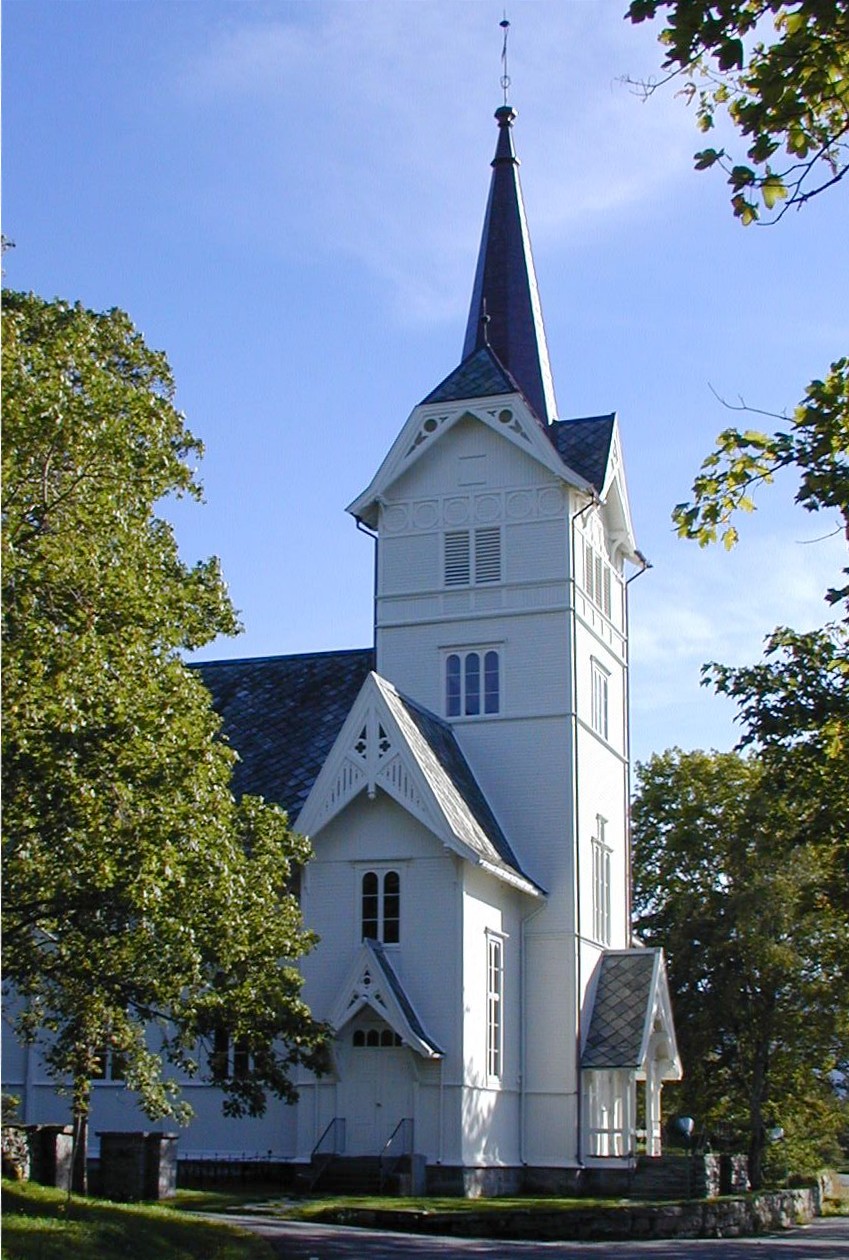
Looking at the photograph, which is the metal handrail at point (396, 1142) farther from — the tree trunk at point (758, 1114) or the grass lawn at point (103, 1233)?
the tree trunk at point (758, 1114)

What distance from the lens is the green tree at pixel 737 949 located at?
48.5 meters

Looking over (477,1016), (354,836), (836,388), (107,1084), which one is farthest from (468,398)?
(836,388)

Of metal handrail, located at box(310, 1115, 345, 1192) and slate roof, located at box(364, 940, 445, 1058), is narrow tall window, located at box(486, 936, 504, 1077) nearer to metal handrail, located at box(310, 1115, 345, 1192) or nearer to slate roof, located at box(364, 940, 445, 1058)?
slate roof, located at box(364, 940, 445, 1058)

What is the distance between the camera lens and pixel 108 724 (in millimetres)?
17844

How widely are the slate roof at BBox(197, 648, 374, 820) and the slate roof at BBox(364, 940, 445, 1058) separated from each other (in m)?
3.81

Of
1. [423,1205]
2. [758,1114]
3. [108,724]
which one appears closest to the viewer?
[108,724]


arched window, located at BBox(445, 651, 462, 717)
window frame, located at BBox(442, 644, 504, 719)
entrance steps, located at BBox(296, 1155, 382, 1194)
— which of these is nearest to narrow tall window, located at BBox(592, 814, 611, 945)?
window frame, located at BBox(442, 644, 504, 719)

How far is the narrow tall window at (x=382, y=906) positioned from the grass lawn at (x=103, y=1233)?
11.7 metres

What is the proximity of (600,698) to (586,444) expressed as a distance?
21.0 ft

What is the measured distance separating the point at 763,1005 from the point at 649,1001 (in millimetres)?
14976

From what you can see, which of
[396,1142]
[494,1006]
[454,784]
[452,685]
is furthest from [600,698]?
[396,1142]

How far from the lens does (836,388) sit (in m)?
13.6

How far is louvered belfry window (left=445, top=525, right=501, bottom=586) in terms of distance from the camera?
38.5 m

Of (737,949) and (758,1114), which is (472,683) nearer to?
(737,949)
